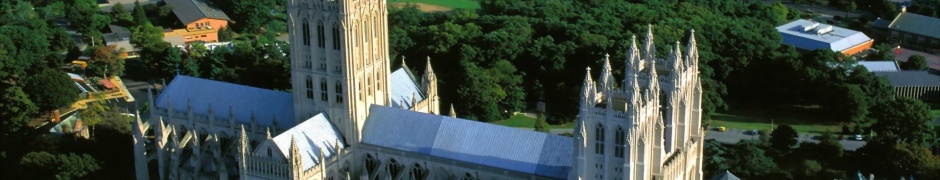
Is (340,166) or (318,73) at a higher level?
(318,73)

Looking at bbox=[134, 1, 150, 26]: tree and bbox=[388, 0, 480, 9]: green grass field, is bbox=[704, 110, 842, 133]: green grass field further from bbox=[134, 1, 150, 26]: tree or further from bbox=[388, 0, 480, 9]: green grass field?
Result: bbox=[134, 1, 150, 26]: tree

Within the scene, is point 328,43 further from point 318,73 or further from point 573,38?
point 573,38

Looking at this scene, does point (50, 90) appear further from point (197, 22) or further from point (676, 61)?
point (676, 61)

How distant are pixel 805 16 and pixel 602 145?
108m

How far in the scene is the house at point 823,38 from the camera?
13325 cm

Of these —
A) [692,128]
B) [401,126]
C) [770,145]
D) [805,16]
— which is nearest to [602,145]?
[692,128]

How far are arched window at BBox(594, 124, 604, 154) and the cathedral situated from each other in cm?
9

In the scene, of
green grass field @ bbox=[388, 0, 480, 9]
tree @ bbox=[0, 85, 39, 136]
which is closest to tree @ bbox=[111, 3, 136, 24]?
green grass field @ bbox=[388, 0, 480, 9]

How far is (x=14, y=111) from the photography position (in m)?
106

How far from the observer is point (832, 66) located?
11662cm

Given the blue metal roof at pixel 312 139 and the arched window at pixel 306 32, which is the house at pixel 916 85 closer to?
the blue metal roof at pixel 312 139

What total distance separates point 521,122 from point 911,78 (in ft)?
145

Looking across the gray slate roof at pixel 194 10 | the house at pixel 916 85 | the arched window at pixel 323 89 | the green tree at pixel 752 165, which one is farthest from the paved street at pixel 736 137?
the gray slate roof at pixel 194 10

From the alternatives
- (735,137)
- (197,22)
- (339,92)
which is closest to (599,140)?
(339,92)
